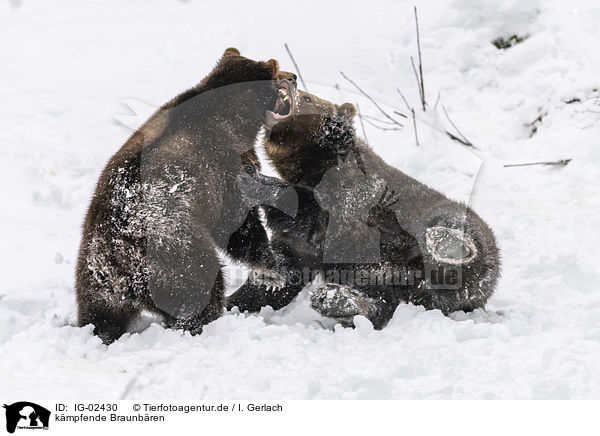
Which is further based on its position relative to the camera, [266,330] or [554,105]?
[554,105]

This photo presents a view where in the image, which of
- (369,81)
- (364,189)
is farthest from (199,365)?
(369,81)

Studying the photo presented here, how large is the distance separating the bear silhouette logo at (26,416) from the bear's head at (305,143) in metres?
2.67

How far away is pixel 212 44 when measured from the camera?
1034 cm

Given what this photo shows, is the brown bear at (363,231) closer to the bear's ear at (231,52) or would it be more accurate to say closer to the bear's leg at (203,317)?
the bear's ear at (231,52)

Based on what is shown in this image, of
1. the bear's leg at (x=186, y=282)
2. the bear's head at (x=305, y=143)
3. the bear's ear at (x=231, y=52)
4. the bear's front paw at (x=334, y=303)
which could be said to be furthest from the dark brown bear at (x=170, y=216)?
the bear's front paw at (x=334, y=303)

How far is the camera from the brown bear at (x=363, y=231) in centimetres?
473

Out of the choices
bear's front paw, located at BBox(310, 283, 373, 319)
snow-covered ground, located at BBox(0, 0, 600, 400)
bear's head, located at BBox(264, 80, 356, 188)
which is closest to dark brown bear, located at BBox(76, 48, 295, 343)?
snow-covered ground, located at BBox(0, 0, 600, 400)

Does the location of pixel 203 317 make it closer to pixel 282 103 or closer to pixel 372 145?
pixel 282 103

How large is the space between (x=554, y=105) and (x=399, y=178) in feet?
14.1

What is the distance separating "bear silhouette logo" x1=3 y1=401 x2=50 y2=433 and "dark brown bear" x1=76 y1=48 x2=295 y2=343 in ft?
3.38

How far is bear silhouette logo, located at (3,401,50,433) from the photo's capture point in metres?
3.11

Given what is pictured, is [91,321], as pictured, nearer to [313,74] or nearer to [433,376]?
[433,376]

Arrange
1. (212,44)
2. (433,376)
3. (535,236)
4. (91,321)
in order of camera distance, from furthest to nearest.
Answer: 1. (212,44)
2. (535,236)
3. (91,321)
4. (433,376)

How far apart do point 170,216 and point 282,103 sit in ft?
4.77
